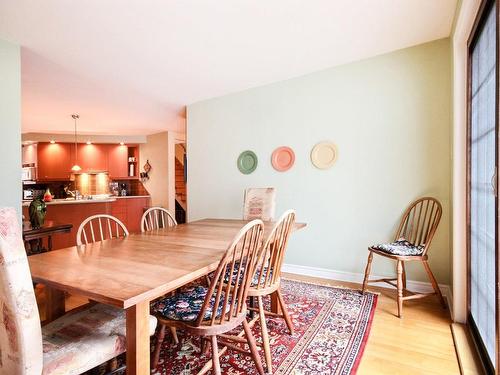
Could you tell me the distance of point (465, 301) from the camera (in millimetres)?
2145

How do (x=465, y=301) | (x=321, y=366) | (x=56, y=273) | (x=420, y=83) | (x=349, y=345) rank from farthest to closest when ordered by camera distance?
(x=420, y=83) → (x=465, y=301) → (x=349, y=345) → (x=321, y=366) → (x=56, y=273)

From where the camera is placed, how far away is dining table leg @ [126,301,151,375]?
107 centimetres

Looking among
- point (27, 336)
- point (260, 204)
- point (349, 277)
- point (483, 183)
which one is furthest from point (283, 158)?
point (27, 336)

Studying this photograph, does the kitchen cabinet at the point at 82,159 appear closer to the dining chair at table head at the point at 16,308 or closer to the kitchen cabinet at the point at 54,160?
the kitchen cabinet at the point at 54,160

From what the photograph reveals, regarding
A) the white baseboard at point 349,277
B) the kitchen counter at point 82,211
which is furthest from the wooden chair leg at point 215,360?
the kitchen counter at point 82,211

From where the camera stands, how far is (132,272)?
1.25 meters

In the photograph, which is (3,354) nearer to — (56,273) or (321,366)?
(56,273)

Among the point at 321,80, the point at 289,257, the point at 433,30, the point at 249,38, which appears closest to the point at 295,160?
the point at 321,80

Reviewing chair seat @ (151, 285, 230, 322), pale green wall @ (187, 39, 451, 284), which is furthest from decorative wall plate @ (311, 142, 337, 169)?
chair seat @ (151, 285, 230, 322)

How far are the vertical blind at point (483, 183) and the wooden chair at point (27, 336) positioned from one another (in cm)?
185

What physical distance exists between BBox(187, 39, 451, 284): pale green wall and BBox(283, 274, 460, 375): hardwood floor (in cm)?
52

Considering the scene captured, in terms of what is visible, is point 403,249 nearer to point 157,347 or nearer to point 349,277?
point 349,277

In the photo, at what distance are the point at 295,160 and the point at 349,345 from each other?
2045 millimetres

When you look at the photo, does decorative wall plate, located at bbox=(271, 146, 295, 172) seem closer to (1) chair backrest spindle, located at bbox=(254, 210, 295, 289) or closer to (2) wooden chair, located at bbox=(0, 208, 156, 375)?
(1) chair backrest spindle, located at bbox=(254, 210, 295, 289)
